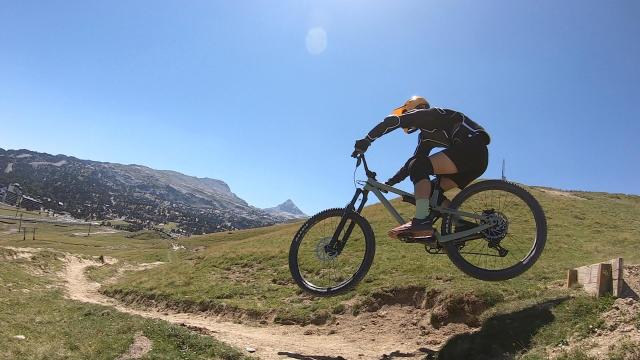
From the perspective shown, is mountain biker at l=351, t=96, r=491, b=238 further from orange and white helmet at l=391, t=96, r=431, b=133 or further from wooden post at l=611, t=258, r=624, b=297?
wooden post at l=611, t=258, r=624, b=297

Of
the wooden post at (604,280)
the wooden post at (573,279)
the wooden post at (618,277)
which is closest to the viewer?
A: the wooden post at (618,277)

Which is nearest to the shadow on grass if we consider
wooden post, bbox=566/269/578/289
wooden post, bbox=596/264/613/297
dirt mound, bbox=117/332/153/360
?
wooden post, bbox=596/264/613/297

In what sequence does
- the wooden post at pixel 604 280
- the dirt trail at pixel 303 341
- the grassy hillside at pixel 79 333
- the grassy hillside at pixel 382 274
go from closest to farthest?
the wooden post at pixel 604 280
the dirt trail at pixel 303 341
the grassy hillside at pixel 79 333
the grassy hillside at pixel 382 274

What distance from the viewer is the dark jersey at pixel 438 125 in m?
11.0

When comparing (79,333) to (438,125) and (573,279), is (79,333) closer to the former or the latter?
(438,125)

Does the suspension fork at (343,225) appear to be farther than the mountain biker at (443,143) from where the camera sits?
Yes

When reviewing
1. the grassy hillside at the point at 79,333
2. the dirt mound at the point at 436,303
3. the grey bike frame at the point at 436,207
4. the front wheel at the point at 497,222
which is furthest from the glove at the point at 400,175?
the grassy hillside at the point at 79,333

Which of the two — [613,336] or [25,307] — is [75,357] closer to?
[25,307]

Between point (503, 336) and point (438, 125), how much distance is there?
5.36 meters

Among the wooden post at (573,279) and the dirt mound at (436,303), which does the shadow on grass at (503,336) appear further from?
the dirt mound at (436,303)

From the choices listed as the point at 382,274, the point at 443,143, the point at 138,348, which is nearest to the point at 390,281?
the point at 382,274

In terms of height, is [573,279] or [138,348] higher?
[573,279]

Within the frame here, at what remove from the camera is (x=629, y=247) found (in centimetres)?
3419

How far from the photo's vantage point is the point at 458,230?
10844 mm
